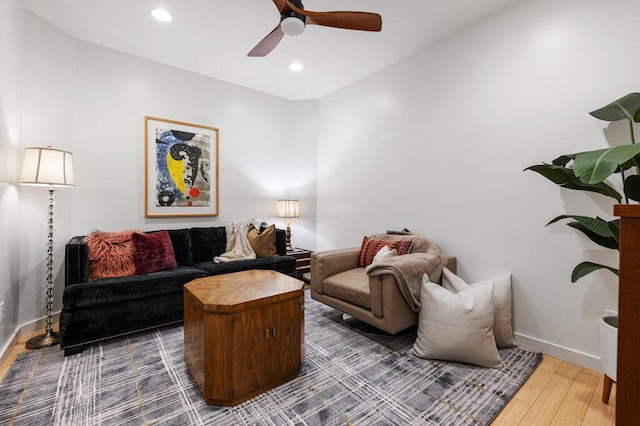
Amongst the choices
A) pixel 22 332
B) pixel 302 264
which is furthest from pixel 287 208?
pixel 22 332

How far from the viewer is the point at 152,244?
2.90 metres

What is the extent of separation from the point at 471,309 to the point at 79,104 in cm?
406

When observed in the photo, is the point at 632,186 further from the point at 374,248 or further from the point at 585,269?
the point at 374,248

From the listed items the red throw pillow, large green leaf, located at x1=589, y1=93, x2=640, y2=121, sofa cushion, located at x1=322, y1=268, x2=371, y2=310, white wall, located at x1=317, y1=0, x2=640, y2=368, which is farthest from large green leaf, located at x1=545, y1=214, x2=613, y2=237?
the red throw pillow

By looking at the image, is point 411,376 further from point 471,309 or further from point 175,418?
point 175,418

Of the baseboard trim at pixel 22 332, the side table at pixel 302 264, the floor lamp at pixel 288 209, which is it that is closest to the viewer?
the baseboard trim at pixel 22 332

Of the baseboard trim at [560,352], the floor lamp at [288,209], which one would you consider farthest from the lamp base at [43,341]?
the baseboard trim at [560,352]

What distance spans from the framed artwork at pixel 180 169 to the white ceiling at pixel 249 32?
2.60 ft

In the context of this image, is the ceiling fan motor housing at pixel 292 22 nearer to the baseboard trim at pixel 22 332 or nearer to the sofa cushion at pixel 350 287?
the sofa cushion at pixel 350 287

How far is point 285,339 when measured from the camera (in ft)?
6.11

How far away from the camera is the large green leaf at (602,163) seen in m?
1.20

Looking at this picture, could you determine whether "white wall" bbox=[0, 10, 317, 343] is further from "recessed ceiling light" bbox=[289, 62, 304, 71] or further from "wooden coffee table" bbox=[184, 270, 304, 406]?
"wooden coffee table" bbox=[184, 270, 304, 406]

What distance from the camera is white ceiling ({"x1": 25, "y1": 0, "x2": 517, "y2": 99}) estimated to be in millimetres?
2439

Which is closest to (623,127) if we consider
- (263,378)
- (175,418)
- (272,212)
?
(263,378)
